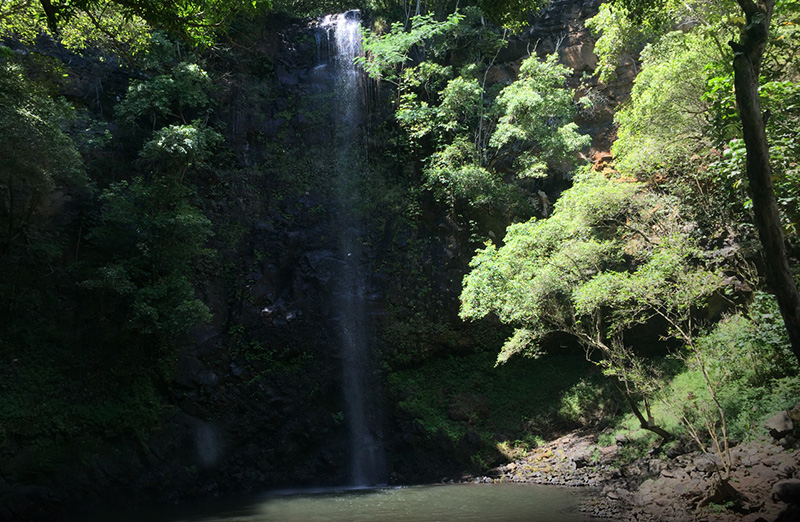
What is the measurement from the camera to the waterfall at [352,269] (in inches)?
583

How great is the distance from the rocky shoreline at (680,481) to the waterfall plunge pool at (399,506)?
63cm

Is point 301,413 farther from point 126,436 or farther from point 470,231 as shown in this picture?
point 470,231

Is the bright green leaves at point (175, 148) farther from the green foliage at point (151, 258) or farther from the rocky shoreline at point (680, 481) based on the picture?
the rocky shoreline at point (680, 481)

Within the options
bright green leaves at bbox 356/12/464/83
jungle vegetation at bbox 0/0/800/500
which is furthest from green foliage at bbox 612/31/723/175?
bright green leaves at bbox 356/12/464/83

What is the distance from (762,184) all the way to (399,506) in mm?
8543

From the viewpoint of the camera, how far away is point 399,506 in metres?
10.4

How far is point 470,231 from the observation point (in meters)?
18.2

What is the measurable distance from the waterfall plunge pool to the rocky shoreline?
2.07 ft

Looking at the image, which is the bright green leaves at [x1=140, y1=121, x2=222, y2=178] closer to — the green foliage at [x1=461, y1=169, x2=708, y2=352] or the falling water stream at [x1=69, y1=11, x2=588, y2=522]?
the falling water stream at [x1=69, y1=11, x2=588, y2=522]

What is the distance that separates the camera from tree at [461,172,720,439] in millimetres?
10344

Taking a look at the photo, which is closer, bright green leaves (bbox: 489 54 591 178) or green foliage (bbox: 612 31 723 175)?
green foliage (bbox: 612 31 723 175)

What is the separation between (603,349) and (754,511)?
436 centimetres

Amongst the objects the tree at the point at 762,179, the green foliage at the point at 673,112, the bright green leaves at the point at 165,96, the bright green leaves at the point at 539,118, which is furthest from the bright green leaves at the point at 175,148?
the tree at the point at 762,179

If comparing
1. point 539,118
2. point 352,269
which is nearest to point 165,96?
point 352,269
